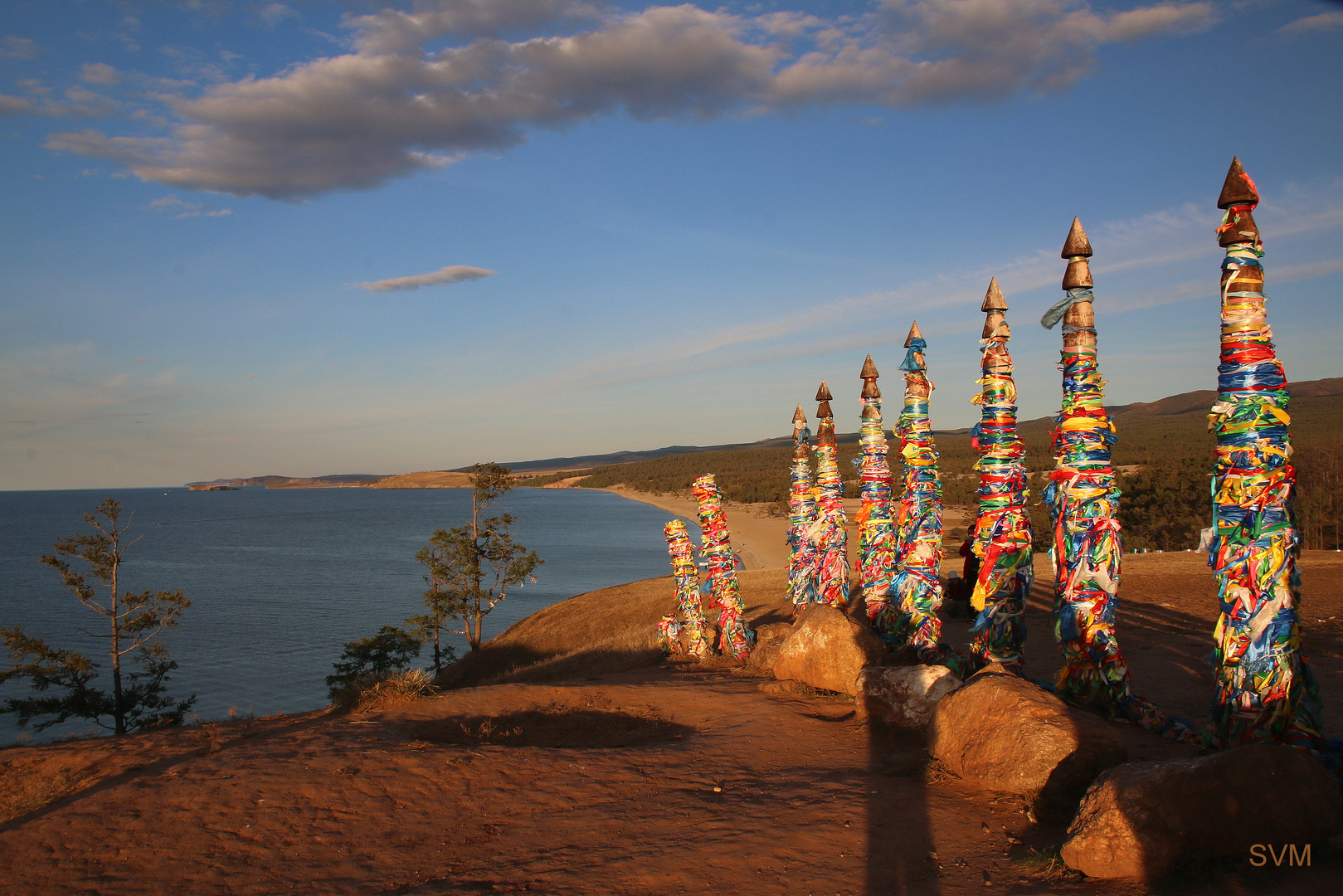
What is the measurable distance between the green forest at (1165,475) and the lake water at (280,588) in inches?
693

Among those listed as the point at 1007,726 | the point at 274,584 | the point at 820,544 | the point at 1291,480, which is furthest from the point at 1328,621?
the point at 274,584

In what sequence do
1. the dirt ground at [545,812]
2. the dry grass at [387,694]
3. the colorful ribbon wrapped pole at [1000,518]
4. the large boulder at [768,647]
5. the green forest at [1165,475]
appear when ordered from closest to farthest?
the dirt ground at [545,812], the colorful ribbon wrapped pole at [1000,518], the dry grass at [387,694], the large boulder at [768,647], the green forest at [1165,475]

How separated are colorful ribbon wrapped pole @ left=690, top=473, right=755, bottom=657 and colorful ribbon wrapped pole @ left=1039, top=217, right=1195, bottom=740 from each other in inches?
304

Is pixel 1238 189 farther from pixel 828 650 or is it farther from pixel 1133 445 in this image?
pixel 1133 445

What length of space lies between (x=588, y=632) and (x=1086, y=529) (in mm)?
19301

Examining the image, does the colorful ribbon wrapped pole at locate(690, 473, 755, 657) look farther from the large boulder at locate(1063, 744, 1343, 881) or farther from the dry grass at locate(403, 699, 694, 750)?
the large boulder at locate(1063, 744, 1343, 881)

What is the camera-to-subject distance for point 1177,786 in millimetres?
5062

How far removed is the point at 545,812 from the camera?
7008 mm

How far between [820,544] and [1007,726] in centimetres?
902

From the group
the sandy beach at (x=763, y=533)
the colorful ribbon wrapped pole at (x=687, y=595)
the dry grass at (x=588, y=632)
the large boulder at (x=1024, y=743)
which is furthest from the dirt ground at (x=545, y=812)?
the sandy beach at (x=763, y=533)

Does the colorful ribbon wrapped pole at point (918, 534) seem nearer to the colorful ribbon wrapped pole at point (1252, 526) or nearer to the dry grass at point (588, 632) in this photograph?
the colorful ribbon wrapped pole at point (1252, 526)

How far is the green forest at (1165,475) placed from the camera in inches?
1315

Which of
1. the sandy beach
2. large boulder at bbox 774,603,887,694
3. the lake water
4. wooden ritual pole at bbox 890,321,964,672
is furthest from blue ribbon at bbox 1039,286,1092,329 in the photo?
the lake water

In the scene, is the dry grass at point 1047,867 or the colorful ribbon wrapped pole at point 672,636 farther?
the colorful ribbon wrapped pole at point 672,636
